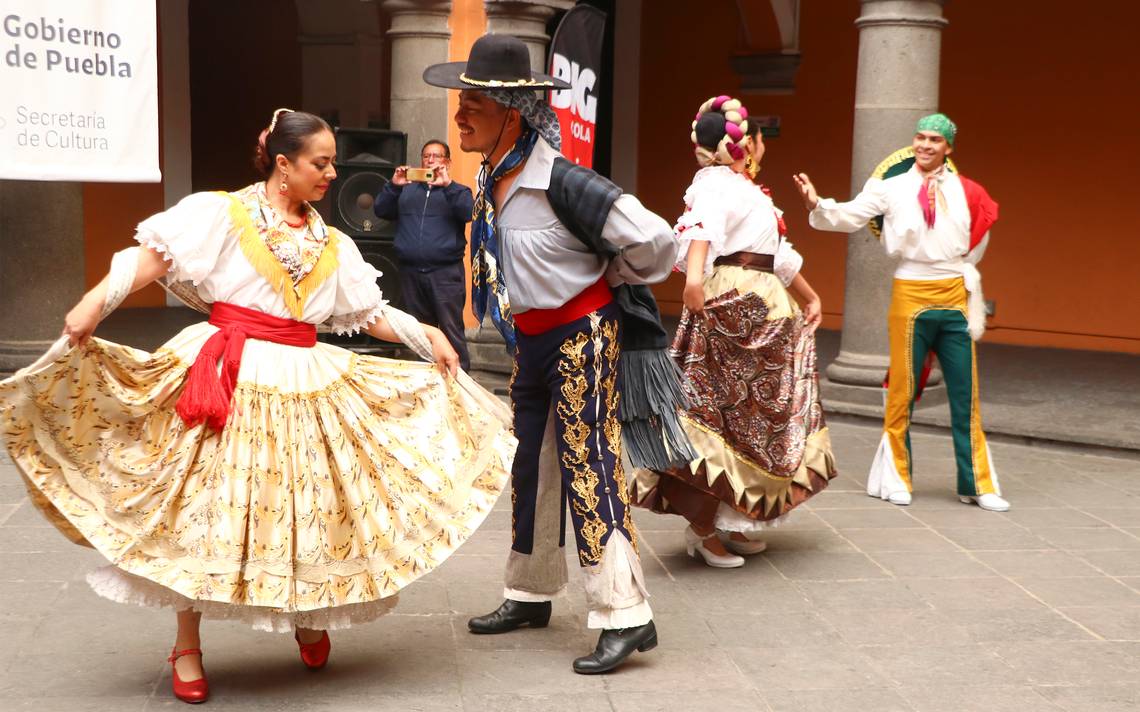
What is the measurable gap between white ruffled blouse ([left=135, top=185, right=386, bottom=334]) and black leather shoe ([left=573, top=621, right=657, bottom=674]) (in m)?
1.26

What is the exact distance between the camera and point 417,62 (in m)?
9.81

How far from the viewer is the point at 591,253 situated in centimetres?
416

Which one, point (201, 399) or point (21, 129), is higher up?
point (21, 129)

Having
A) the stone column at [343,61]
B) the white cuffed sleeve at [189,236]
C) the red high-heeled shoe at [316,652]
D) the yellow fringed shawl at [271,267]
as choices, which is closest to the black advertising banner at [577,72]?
the yellow fringed shawl at [271,267]

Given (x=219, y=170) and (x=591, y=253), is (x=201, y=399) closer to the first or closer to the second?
(x=591, y=253)

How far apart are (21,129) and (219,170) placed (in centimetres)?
1058

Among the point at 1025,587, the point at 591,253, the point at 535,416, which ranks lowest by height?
the point at 1025,587

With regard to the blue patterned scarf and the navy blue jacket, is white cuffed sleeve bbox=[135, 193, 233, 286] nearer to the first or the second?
the blue patterned scarf

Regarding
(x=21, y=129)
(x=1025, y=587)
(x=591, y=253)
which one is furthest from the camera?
(x=21, y=129)

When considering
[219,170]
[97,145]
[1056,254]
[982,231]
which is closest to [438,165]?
[97,145]

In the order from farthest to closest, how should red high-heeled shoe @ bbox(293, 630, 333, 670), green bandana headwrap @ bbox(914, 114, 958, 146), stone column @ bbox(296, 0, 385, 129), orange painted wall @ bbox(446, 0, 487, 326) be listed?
stone column @ bbox(296, 0, 385, 129), orange painted wall @ bbox(446, 0, 487, 326), green bandana headwrap @ bbox(914, 114, 958, 146), red high-heeled shoe @ bbox(293, 630, 333, 670)

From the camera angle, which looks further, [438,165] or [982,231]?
[438,165]

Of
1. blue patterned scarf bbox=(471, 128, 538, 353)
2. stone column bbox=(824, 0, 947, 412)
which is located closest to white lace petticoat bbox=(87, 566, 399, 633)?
blue patterned scarf bbox=(471, 128, 538, 353)

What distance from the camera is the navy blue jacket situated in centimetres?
877
